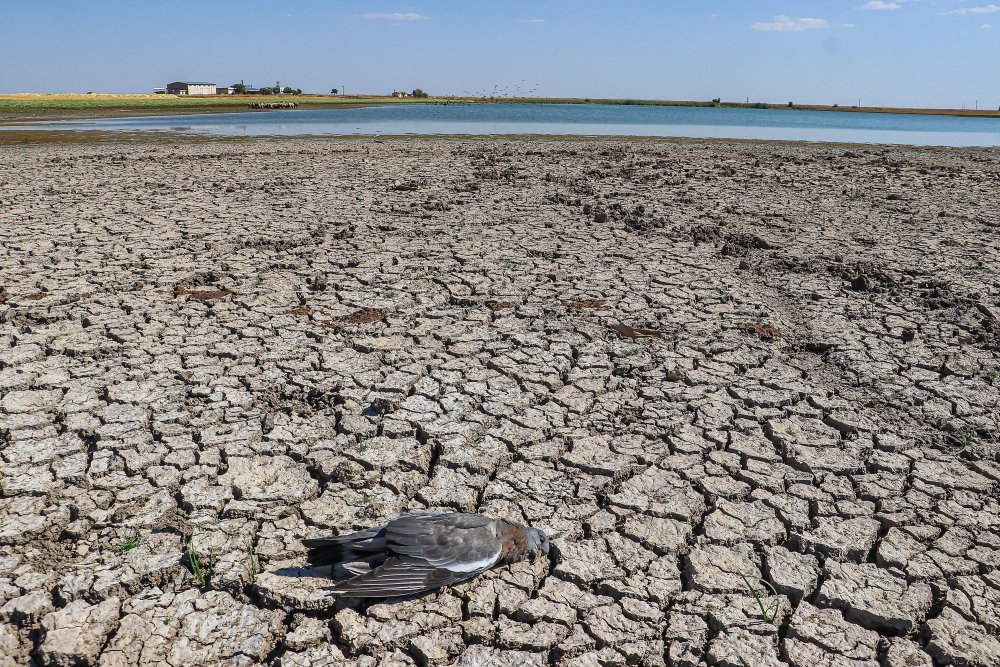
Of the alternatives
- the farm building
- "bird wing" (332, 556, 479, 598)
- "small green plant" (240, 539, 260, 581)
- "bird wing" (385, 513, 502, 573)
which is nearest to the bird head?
"bird wing" (385, 513, 502, 573)

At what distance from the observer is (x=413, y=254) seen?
7355 millimetres

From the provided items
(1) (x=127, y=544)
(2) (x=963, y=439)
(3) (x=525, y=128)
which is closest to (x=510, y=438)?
(1) (x=127, y=544)

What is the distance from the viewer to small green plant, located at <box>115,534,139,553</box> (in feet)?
9.02

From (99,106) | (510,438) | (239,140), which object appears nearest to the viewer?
(510,438)

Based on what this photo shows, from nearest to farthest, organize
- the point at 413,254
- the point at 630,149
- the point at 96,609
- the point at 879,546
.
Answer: the point at 96,609 → the point at 879,546 → the point at 413,254 → the point at 630,149

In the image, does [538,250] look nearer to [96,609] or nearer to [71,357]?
[71,357]

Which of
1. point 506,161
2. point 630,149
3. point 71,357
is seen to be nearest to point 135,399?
point 71,357

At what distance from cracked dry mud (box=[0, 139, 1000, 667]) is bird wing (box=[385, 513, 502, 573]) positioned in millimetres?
121

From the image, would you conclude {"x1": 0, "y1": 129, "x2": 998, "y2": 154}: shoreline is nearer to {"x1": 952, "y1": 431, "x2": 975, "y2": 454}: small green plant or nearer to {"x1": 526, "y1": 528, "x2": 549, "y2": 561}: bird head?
{"x1": 952, "y1": 431, "x2": 975, "y2": 454}: small green plant

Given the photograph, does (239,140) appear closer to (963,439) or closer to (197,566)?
(197,566)

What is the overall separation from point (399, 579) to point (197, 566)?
78 centimetres

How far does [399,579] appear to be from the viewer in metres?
2.51

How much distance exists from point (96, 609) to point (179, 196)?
916 centimetres

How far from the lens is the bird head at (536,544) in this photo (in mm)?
2754
